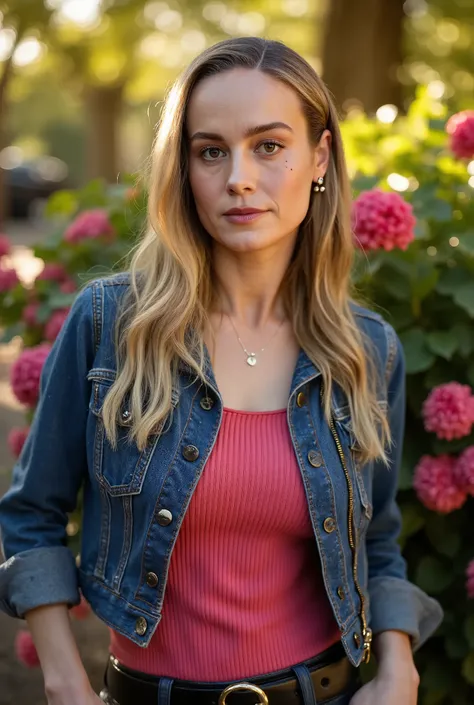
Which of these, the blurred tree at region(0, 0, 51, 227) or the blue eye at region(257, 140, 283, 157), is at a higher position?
the blurred tree at region(0, 0, 51, 227)

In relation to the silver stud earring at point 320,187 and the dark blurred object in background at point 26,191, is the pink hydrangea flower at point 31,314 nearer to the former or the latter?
the silver stud earring at point 320,187

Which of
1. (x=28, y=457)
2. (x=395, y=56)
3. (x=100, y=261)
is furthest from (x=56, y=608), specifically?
(x=395, y=56)

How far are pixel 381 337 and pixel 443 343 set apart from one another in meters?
0.52

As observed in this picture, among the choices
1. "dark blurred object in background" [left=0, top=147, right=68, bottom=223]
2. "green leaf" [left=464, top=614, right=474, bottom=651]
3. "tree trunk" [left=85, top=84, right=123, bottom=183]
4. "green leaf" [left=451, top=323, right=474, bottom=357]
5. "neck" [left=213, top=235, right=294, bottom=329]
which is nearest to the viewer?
"neck" [left=213, top=235, right=294, bottom=329]

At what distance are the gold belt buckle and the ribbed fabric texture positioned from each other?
36 mm

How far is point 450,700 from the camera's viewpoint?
3.05 meters

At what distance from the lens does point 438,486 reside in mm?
2787

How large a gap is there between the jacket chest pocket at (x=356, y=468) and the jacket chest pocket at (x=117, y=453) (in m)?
0.46

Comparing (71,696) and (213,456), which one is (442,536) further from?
(71,696)

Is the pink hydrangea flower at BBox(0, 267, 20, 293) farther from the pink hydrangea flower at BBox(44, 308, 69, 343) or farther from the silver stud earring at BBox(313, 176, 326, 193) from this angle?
the silver stud earring at BBox(313, 176, 326, 193)

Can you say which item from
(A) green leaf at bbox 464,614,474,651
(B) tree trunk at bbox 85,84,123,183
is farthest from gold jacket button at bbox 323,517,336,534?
(B) tree trunk at bbox 85,84,123,183

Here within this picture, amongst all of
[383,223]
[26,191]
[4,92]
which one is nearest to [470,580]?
[383,223]

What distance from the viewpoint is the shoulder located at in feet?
8.04

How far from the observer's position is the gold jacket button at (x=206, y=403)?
7.04ft
